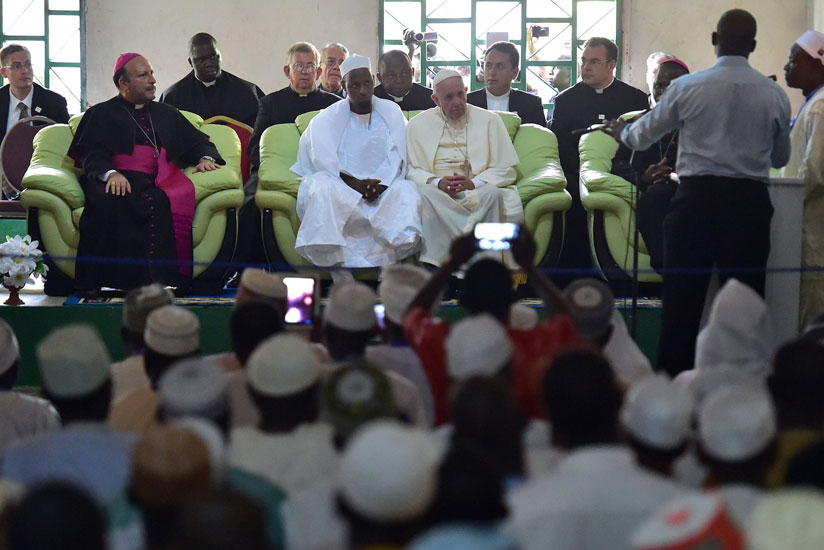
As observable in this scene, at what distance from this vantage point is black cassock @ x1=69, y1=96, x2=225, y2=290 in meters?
6.95

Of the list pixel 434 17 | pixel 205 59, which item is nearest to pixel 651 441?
pixel 205 59

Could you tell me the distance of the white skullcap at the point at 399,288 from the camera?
3.58m

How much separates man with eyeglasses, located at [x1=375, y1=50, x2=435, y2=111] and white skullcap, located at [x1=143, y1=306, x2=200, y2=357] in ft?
16.5

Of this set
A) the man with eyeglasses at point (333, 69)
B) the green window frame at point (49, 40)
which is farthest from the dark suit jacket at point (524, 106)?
the green window frame at point (49, 40)

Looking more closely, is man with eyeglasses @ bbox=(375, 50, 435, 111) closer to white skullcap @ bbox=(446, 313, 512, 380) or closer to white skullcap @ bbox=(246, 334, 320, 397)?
white skullcap @ bbox=(446, 313, 512, 380)

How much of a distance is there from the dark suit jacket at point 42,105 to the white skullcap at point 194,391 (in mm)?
7199

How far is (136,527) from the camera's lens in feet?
7.06

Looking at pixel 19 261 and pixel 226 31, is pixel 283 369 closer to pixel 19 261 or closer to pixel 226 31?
pixel 19 261

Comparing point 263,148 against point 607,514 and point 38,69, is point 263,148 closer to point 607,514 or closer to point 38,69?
point 38,69

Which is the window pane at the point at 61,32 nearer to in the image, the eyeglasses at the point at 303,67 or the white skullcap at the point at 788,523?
the eyeglasses at the point at 303,67

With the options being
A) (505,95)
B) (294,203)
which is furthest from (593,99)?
(294,203)

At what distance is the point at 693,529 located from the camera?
160cm

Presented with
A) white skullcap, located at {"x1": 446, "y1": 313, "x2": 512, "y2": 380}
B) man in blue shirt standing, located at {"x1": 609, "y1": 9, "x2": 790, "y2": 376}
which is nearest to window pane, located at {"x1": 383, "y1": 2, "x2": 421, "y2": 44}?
man in blue shirt standing, located at {"x1": 609, "y1": 9, "x2": 790, "y2": 376}

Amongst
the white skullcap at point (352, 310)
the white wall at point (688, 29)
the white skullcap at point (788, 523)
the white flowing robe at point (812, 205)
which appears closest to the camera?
→ the white skullcap at point (788, 523)
